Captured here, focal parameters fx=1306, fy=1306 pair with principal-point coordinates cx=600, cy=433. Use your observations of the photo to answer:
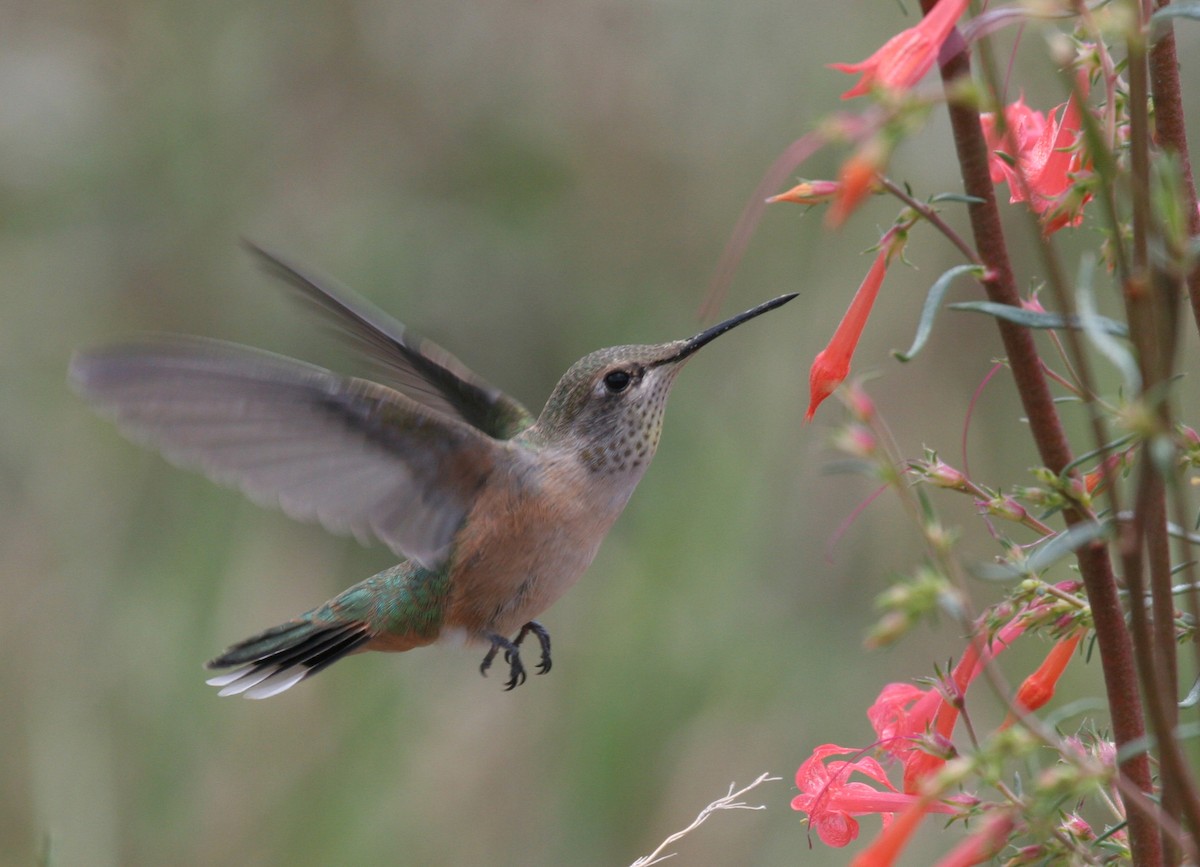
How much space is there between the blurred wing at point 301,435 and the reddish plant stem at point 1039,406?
1.36 meters

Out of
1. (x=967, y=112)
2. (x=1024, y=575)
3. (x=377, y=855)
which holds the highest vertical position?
(x=967, y=112)

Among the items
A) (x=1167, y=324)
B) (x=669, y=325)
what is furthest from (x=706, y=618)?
(x=1167, y=324)

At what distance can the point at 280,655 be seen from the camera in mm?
3037

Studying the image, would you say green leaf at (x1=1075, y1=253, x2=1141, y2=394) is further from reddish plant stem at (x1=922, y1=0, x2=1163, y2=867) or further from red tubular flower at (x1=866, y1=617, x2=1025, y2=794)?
red tubular flower at (x1=866, y1=617, x2=1025, y2=794)

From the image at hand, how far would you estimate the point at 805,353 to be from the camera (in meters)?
4.32

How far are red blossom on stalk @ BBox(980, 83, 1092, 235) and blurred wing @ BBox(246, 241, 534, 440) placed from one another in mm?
1192

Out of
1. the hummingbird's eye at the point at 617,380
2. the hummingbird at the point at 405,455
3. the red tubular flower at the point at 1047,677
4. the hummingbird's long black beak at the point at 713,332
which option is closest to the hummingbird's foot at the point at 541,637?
the hummingbird at the point at 405,455

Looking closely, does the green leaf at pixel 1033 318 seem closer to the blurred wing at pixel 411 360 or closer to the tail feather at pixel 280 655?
the blurred wing at pixel 411 360

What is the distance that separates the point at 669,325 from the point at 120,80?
7.26ft

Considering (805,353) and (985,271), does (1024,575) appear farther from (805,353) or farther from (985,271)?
(805,353)

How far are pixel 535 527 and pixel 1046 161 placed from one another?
4.46 ft

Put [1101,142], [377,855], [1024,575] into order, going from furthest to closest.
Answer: [377,855] → [1024,575] → [1101,142]

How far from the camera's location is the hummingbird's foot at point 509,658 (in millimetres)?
2732

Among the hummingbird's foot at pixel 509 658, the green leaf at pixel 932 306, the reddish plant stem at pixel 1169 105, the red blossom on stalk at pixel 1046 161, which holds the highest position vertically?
the reddish plant stem at pixel 1169 105
